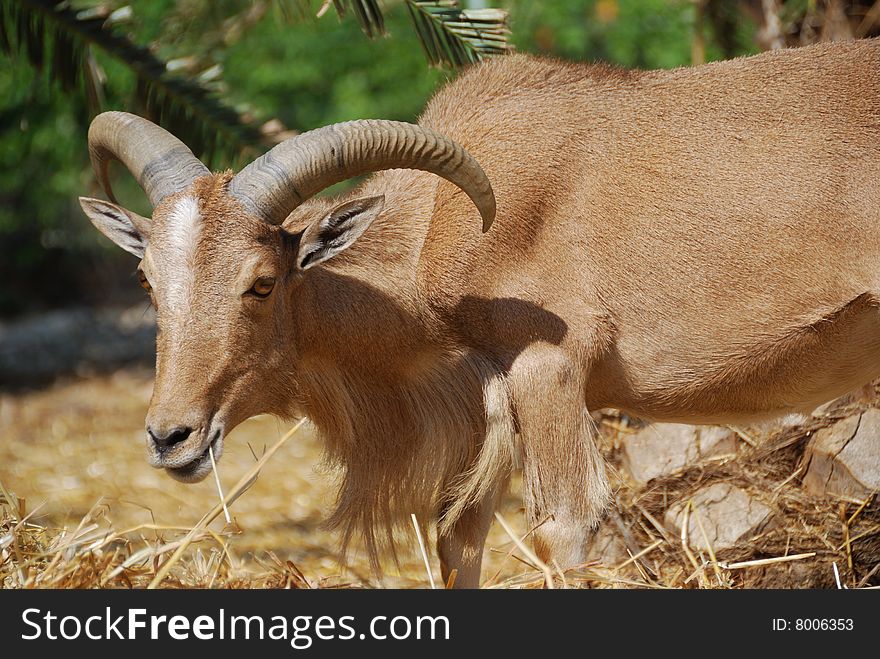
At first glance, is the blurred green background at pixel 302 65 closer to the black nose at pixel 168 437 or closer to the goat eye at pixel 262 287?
the goat eye at pixel 262 287

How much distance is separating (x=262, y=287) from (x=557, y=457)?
1.65 metres

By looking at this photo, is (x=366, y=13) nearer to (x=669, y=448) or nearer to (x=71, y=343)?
(x=669, y=448)

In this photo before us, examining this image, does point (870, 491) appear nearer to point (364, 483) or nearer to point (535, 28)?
point (364, 483)

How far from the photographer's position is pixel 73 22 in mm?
7438

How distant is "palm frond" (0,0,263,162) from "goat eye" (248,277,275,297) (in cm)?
319

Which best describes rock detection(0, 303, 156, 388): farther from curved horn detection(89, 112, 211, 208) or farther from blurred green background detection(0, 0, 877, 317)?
curved horn detection(89, 112, 211, 208)

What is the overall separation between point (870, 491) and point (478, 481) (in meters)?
2.31

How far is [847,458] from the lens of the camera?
6.20 meters

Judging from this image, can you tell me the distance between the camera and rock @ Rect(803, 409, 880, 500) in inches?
241

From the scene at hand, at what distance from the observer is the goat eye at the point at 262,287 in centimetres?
476

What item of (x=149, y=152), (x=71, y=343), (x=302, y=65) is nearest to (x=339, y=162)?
(x=149, y=152)

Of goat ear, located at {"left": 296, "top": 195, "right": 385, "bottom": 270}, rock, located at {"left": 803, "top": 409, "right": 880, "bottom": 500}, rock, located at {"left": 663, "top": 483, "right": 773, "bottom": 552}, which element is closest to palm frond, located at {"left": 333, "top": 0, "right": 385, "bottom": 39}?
goat ear, located at {"left": 296, "top": 195, "right": 385, "bottom": 270}

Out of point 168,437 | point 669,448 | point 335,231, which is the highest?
point 335,231

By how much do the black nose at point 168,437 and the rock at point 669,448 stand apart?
3.56 m
